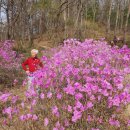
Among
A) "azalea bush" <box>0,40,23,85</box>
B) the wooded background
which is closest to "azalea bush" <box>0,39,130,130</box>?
"azalea bush" <box>0,40,23,85</box>

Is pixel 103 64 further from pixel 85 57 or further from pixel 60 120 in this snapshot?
pixel 60 120

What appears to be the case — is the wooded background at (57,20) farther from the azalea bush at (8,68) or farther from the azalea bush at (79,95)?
the azalea bush at (79,95)

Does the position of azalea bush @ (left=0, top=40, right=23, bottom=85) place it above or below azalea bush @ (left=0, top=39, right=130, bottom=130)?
below

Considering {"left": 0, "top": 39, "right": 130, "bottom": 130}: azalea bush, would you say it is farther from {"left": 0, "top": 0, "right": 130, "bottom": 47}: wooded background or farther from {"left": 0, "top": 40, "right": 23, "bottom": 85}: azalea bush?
{"left": 0, "top": 0, "right": 130, "bottom": 47}: wooded background

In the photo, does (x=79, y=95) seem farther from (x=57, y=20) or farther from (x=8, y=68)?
(x=57, y=20)

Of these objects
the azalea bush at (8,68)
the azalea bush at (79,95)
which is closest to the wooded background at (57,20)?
the azalea bush at (8,68)

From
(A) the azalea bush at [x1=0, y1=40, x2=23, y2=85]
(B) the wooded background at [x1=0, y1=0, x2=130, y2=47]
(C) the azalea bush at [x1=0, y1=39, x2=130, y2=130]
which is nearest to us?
(C) the azalea bush at [x1=0, y1=39, x2=130, y2=130]

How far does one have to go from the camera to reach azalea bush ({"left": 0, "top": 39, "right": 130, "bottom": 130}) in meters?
5.12

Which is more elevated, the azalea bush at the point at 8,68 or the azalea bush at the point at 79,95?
the azalea bush at the point at 79,95

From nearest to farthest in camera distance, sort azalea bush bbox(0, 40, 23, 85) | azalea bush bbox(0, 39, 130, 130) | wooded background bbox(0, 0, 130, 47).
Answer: azalea bush bbox(0, 39, 130, 130) → azalea bush bbox(0, 40, 23, 85) → wooded background bbox(0, 0, 130, 47)

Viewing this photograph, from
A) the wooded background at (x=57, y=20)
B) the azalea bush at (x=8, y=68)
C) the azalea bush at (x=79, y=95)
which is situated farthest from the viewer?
the wooded background at (x=57, y=20)

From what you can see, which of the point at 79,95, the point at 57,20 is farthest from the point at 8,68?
the point at 57,20

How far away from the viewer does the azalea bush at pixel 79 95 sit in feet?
16.8

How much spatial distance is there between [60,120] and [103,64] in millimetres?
1219
